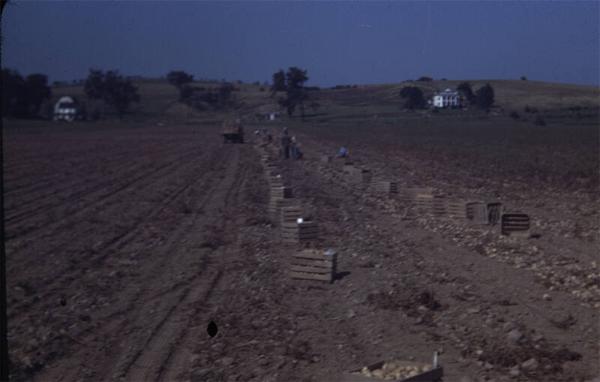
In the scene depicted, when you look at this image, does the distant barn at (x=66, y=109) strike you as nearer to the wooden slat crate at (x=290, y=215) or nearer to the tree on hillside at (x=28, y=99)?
the tree on hillside at (x=28, y=99)

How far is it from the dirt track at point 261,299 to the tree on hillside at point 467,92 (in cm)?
7692

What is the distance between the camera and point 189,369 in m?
8.96

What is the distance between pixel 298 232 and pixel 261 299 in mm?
4933

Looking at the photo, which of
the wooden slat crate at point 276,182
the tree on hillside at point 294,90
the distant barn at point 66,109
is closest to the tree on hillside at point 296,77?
the tree on hillside at point 294,90

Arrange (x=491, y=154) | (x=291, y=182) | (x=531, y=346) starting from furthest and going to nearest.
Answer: (x=491, y=154) → (x=291, y=182) → (x=531, y=346)

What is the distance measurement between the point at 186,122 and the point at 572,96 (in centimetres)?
3861

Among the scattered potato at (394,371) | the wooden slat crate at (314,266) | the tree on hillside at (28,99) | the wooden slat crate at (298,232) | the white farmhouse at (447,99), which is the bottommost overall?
the white farmhouse at (447,99)

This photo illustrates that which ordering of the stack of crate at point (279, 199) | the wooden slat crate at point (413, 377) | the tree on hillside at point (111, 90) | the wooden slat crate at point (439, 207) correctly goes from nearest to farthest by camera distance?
the wooden slat crate at point (413, 377) → the wooden slat crate at point (439, 207) → the stack of crate at point (279, 199) → the tree on hillside at point (111, 90)

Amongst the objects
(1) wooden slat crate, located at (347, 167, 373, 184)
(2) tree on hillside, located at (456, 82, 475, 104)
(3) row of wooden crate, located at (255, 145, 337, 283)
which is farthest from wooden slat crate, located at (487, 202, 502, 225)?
(2) tree on hillside, located at (456, 82, 475, 104)

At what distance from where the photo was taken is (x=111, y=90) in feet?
190

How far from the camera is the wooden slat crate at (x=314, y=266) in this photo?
13273mm

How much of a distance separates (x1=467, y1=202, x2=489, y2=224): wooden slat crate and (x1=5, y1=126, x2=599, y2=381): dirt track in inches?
32.5

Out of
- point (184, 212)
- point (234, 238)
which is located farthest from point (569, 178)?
point (234, 238)

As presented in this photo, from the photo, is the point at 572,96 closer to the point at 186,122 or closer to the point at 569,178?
the point at 186,122
